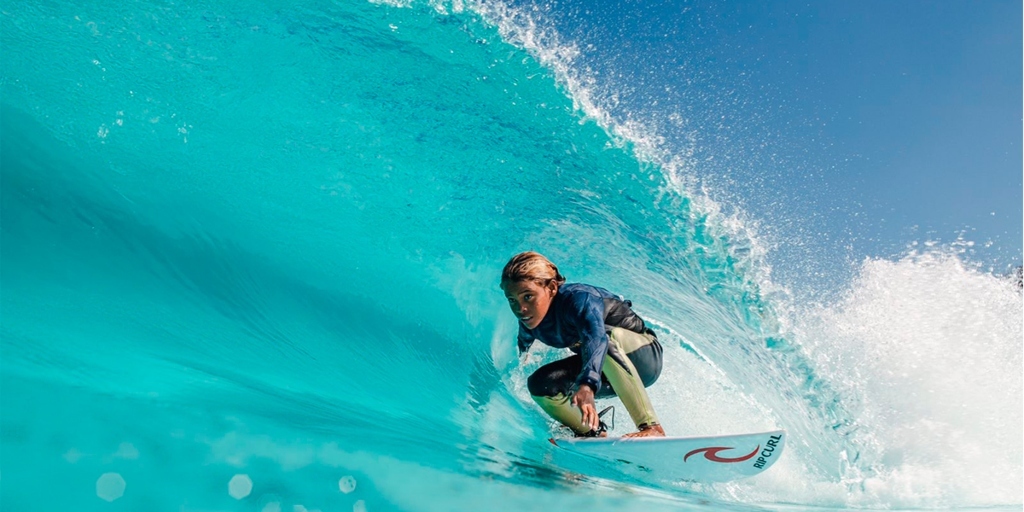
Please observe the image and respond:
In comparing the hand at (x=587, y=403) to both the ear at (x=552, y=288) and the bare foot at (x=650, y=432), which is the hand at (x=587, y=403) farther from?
the ear at (x=552, y=288)

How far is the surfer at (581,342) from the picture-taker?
2852 millimetres

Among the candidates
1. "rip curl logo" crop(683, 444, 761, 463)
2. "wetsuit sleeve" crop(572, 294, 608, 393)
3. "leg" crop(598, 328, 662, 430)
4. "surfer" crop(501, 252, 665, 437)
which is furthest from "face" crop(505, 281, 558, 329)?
"rip curl logo" crop(683, 444, 761, 463)

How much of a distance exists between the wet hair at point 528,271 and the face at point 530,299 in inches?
0.8

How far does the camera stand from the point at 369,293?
443 centimetres

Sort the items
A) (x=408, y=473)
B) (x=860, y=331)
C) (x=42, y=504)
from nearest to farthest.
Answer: (x=42, y=504) → (x=408, y=473) → (x=860, y=331)

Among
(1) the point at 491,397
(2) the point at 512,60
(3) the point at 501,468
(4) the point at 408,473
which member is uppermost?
(2) the point at 512,60

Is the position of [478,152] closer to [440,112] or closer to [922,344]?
[440,112]

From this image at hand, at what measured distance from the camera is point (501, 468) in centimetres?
341

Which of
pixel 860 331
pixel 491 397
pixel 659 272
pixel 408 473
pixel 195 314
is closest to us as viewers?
pixel 408 473

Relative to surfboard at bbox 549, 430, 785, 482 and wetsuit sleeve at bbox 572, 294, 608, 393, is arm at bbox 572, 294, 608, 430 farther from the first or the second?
surfboard at bbox 549, 430, 785, 482

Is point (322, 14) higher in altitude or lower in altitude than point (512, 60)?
lower

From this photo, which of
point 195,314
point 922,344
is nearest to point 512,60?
point 195,314

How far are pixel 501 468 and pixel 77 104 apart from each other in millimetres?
3385

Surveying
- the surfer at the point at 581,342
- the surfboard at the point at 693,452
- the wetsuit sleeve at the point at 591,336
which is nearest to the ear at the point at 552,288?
the surfer at the point at 581,342
